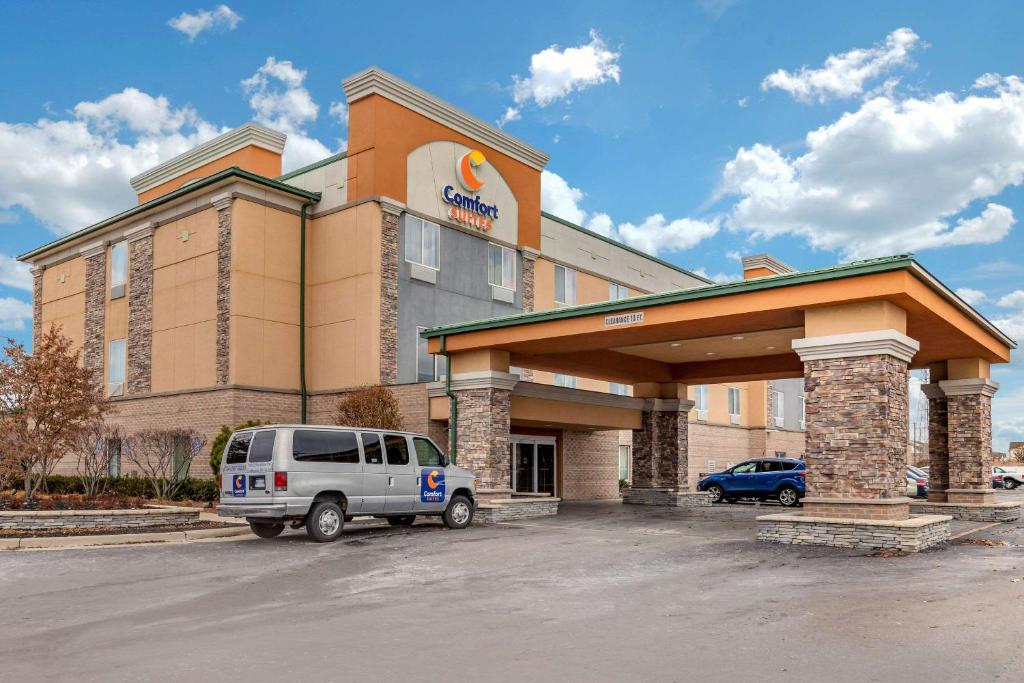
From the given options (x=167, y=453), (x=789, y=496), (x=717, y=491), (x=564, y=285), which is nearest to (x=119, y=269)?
(x=167, y=453)

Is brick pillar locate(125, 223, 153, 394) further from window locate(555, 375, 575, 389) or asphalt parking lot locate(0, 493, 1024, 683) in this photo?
asphalt parking lot locate(0, 493, 1024, 683)

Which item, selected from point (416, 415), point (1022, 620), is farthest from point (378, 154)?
point (1022, 620)

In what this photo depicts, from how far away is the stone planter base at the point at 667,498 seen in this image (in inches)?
1141

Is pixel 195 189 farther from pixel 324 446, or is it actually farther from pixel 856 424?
pixel 856 424

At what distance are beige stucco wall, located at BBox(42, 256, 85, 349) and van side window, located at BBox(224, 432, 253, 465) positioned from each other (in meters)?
20.9

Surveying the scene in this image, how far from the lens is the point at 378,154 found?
28.4 m

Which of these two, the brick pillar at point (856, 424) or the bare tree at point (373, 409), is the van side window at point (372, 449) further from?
the brick pillar at point (856, 424)

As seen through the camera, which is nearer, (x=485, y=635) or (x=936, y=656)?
(x=936, y=656)

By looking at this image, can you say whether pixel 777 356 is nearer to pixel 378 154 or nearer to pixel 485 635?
pixel 378 154

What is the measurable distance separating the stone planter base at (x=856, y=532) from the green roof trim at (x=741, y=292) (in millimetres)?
4465

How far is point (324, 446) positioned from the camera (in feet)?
55.2

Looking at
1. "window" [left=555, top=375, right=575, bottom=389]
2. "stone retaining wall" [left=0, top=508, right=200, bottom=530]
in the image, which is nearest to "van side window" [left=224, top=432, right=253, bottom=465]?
"stone retaining wall" [left=0, top=508, right=200, bottom=530]

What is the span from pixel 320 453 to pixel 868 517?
10.3 metres

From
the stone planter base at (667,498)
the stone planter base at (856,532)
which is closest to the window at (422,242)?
the stone planter base at (667,498)
